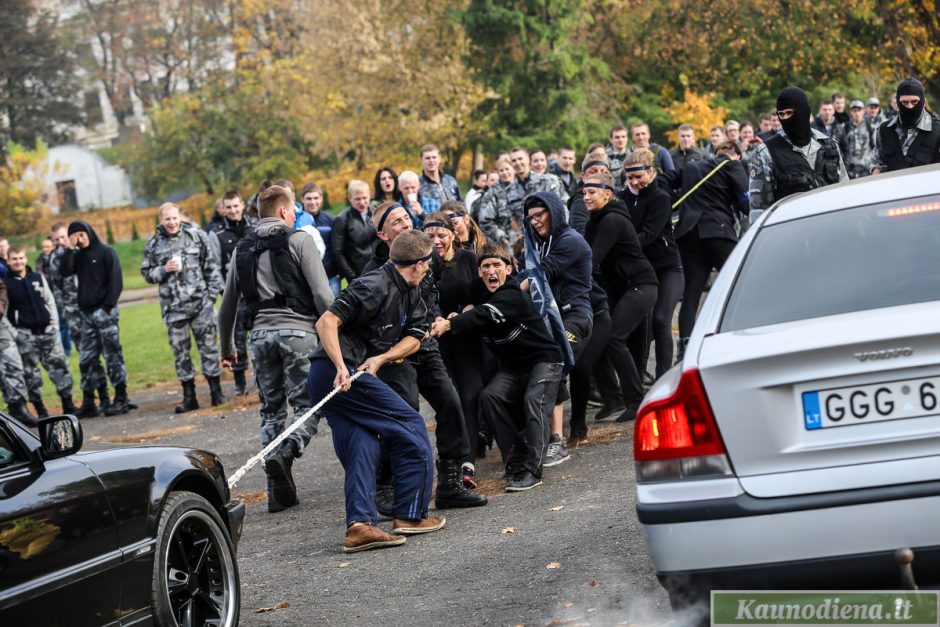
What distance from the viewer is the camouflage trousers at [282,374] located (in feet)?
31.0

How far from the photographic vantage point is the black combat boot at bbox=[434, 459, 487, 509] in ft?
28.7

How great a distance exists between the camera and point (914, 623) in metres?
4.02

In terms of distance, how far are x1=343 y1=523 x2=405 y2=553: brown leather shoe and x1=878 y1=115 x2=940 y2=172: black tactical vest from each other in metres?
5.78

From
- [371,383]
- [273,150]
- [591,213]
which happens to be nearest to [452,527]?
[371,383]

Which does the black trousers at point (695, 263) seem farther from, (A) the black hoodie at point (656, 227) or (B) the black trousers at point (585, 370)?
(B) the black trousers at point (585, 370)

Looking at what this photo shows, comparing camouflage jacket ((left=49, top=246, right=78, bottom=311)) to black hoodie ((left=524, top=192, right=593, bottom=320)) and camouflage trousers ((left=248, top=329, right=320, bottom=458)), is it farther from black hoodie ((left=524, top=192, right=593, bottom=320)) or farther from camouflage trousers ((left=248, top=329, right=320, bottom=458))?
black hoodie ((left=524, top=192, right=593, bottom=320))

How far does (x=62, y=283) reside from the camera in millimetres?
16703

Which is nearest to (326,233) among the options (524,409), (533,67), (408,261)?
(524,409)

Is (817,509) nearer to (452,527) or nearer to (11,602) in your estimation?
(11,602)

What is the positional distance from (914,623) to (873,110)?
19098 millimetres

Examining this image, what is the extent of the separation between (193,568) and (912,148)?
25.4ft

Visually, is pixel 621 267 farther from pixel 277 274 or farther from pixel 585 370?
pixel 277 274

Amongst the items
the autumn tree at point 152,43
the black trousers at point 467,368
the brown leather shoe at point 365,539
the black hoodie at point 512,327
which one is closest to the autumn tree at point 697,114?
the autumn tree at point 152,43

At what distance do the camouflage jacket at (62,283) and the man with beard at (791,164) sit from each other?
9594mm
